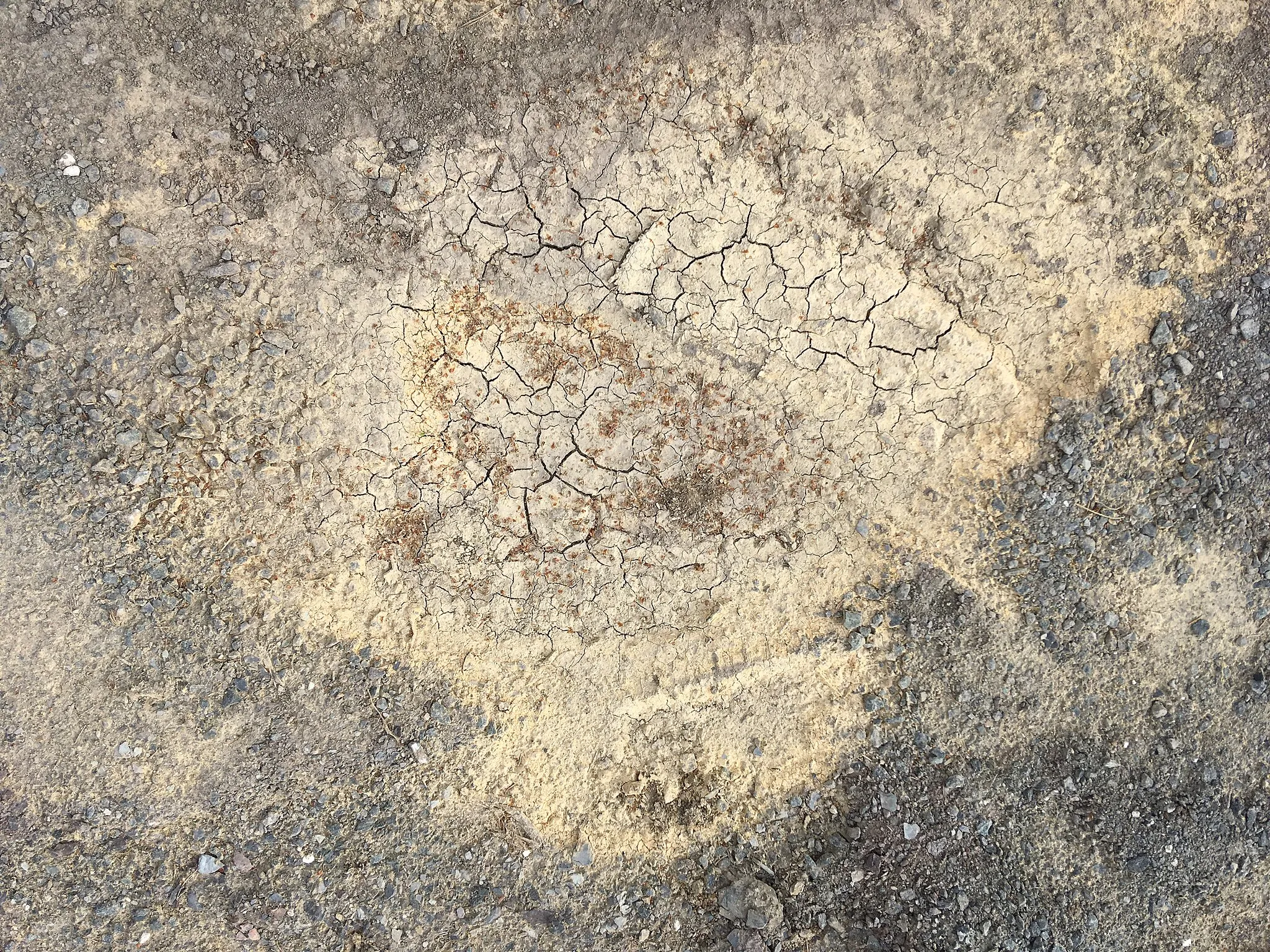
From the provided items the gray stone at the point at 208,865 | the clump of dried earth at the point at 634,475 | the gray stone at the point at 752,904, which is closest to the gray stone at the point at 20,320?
the clump of dried earth at the point at 634,475

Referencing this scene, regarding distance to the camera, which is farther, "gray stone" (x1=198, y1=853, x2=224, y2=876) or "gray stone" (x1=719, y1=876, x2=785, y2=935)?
"gray stone" (x1=719, y1=876, x2=785, y2=935)

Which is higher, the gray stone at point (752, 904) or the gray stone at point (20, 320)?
the gray stone at point (20, 320)

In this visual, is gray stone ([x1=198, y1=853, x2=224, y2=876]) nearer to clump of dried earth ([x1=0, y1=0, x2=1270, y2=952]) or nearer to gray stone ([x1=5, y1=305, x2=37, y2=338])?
clump of dried earth ([x1=0, y1=0, x2=1270, y2=952])

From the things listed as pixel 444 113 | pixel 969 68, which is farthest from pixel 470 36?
pixel 969 68

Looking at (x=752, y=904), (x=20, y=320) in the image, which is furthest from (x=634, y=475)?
(x=20, y=320)

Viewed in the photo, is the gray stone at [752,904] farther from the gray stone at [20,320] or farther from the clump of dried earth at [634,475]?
the gray stone at [20,320]

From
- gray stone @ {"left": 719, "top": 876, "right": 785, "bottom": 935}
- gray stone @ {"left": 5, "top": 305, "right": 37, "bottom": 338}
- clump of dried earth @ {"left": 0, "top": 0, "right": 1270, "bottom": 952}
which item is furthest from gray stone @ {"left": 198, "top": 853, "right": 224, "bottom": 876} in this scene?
gray stone @ {"left": 5, "top": 305, "right": 37, "bottom": 338}

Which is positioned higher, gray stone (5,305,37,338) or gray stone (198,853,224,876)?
gray stone (5,305,37,338)

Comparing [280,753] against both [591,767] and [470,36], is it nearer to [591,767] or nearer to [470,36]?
Result: [591,767]
